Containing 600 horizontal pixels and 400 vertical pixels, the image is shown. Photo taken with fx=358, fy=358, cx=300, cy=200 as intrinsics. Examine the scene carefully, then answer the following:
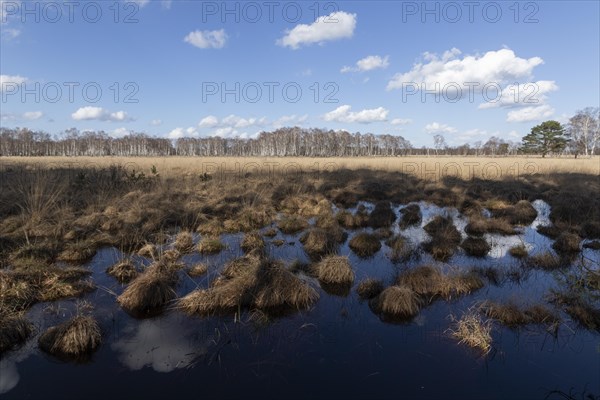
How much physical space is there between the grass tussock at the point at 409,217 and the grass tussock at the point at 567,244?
4.28 meters

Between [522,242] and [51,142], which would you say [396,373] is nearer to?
[522,242]

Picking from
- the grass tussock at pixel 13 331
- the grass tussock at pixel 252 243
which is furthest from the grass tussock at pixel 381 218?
the grass tussock at pixel 13 331

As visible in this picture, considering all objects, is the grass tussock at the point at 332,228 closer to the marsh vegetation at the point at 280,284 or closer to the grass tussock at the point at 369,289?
the marsh vegetation at the point at 280,284

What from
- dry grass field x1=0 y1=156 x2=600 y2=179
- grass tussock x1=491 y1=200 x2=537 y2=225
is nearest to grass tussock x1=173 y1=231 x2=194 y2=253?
grass tussock x1=491 y1=200 x2=537 y2=225

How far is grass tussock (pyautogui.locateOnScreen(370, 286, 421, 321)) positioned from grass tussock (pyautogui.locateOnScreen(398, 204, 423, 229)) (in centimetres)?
627

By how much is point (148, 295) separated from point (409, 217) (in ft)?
32.5

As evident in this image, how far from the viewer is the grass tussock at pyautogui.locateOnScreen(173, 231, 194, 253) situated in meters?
9.41

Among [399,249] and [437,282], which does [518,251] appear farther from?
[437,282]

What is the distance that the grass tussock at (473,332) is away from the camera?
200 inches

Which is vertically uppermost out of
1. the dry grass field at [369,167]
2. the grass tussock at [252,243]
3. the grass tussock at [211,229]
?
the dry grass field at [369,167]

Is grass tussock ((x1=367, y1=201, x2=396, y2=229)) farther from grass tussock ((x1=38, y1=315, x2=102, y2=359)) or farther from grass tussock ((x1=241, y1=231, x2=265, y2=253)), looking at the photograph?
grass tussock ((x1=38, y1=315, x2=102, y2=359))

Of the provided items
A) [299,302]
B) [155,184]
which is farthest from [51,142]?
[299,302]

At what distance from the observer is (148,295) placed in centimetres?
631

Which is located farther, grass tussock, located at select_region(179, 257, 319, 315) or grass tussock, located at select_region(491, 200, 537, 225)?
grass tussock, located at select_region(491, 200, 537, 225)
